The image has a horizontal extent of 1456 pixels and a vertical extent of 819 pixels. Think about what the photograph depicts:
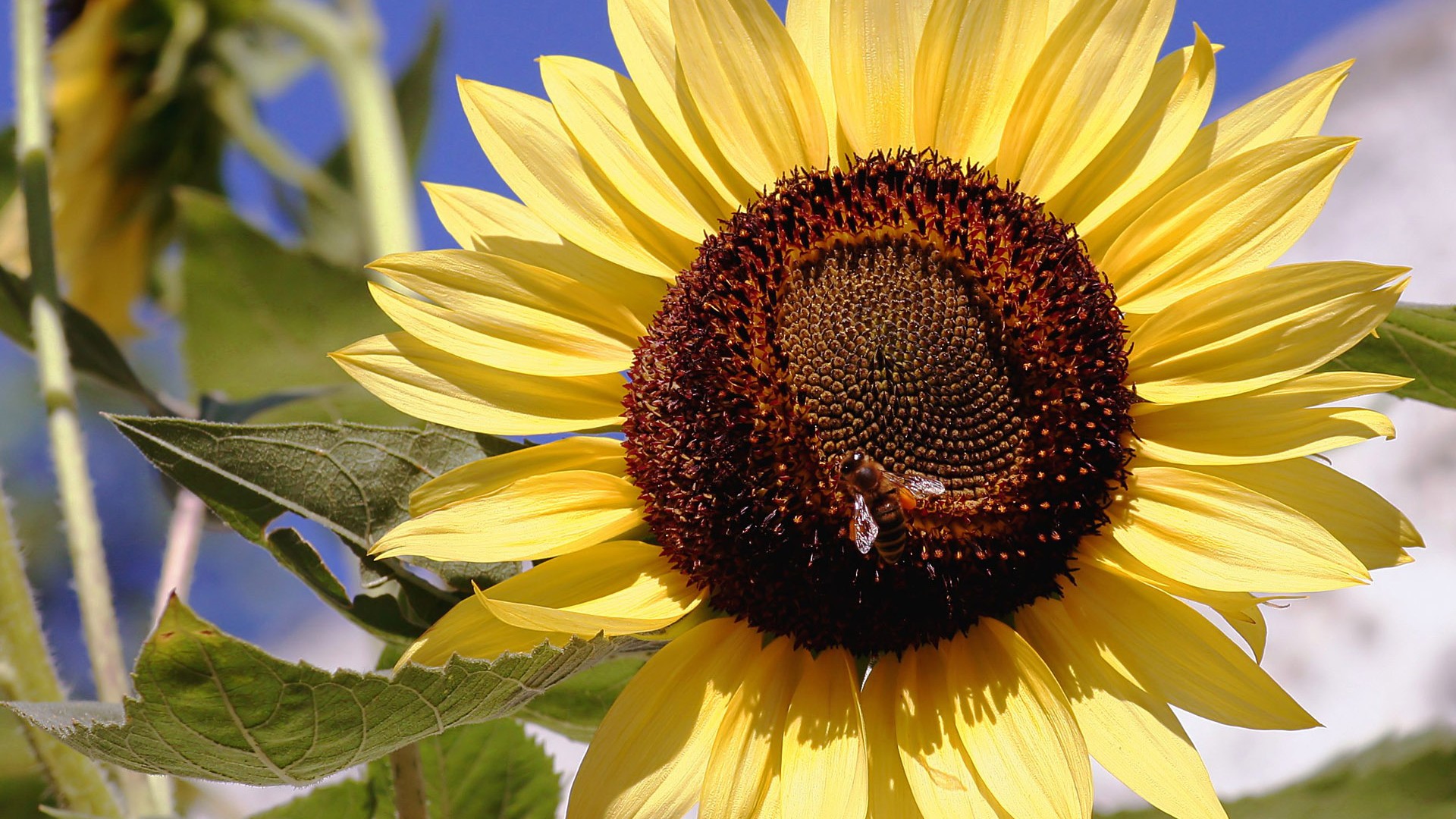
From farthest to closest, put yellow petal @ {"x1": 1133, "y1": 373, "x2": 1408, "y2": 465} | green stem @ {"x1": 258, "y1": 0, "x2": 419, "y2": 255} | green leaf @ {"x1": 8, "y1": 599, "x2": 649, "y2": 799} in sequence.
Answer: green stem @ {"x1": 258, "y1": 0, "x2": 419, "y2": 255}
yellow petal @ {"x1": 1133, "y1": 373, "x2": 1408, "y2": 465}
green leaf @ {"x1": 8, "y1": 599, "x2": 649, "y2": 799}

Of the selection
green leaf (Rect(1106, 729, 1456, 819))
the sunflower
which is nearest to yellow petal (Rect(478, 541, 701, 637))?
the sunflower

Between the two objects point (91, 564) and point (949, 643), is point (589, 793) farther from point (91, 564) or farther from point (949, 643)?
point (91, 564)

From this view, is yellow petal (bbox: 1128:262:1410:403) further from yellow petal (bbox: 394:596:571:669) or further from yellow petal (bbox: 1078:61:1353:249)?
yellow petal (bbox: 394:596:571:669)

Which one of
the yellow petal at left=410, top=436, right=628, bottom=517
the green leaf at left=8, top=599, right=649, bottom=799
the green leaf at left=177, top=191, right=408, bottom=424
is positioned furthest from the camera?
the green leaf at left=177, top=191, right=408, bottom=424

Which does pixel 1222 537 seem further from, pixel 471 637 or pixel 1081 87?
pixel 471 637

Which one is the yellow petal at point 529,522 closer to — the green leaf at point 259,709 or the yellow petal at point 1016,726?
the green leaf at point 259,709

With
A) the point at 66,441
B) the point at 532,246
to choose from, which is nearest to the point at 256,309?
the point at 66,441

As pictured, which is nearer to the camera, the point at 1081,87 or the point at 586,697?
the point at 1081,87

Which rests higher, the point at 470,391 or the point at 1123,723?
the point at 470,391
